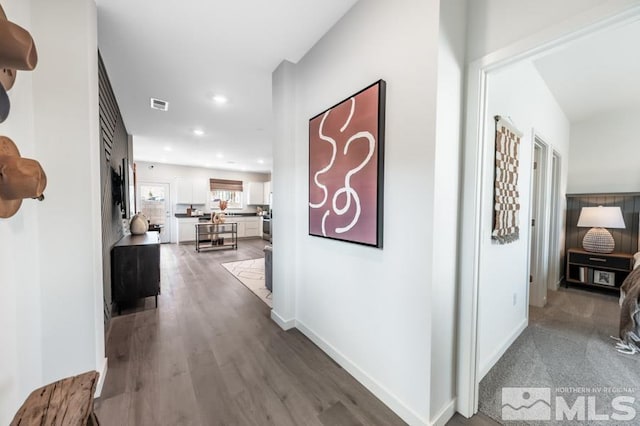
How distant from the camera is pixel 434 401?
1337 mm

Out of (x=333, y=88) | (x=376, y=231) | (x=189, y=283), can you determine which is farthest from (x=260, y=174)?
(x=376, y=231)

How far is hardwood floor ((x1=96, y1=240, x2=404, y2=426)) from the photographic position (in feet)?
4.72

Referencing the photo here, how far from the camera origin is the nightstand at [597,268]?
3.24 meters

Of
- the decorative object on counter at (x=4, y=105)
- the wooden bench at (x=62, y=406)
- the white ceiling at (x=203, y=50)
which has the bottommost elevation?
the wooden bench at (x=62, y=406)

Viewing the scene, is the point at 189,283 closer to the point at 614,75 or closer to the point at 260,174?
the point at 614,75

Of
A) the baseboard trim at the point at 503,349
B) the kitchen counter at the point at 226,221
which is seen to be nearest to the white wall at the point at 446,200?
the baseboard trim at the point at 503,349

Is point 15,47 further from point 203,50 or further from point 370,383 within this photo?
point 370,383

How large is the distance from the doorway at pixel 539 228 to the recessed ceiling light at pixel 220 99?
3.87 m

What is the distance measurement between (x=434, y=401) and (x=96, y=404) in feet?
6.73

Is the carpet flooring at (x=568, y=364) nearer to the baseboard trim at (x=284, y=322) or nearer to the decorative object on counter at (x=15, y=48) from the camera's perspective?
the baseboard trim at (x=284, y=322)

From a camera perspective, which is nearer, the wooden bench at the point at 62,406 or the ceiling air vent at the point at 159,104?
the wooden bench at the point at 62,406

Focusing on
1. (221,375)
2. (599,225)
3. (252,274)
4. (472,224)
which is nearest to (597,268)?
(599,225)

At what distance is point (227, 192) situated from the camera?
900cm

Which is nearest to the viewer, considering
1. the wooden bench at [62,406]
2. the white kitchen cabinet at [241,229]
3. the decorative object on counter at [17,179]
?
the wooden bench at [62,406]
